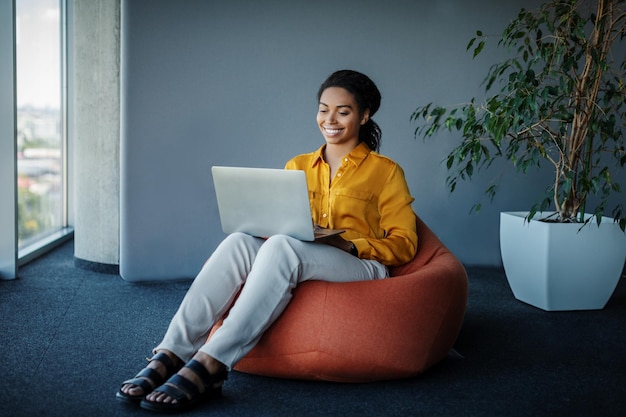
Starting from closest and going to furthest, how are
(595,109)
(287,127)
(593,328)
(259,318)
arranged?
(259,318) → (593,328) → (595,109) → (287,127)

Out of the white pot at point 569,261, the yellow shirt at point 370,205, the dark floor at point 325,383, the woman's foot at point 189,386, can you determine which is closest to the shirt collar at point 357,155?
the yellow shirt at point 370,205

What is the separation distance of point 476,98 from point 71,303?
8.70ft

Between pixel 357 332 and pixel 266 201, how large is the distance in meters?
0.52

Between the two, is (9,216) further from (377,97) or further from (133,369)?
(377,97)

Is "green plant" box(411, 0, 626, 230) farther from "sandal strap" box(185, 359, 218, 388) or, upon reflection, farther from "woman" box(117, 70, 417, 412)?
"sandal strap" box(185, 359, 218, 388)

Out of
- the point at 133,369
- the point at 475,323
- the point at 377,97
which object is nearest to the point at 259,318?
the point at 133,369

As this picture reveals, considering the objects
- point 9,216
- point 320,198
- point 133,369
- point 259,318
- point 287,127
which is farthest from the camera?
point 287,127

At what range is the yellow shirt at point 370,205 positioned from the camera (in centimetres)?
253

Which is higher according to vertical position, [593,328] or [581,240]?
[581,240]

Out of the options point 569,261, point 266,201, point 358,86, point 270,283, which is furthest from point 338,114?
point 569,261

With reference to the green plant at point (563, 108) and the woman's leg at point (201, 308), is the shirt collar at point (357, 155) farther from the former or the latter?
the green plant at point (563, 108)

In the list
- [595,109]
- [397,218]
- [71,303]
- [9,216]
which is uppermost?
[595,109]

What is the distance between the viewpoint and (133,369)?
2389 millimetres

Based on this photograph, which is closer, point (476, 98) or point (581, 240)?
point (581, 240)
